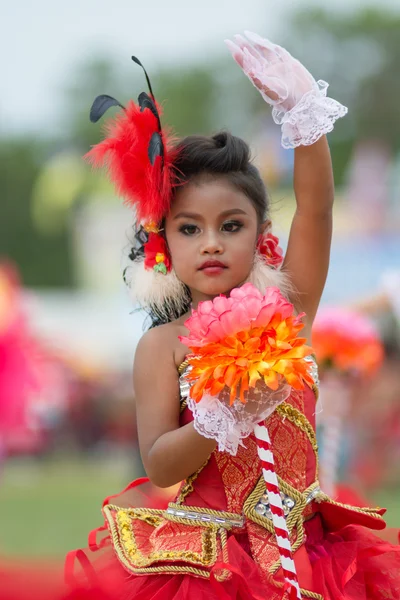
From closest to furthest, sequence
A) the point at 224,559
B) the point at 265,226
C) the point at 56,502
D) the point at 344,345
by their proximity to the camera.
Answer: the point at 224,559
the point at 265,226
the point at 344,345
the point at 56,502

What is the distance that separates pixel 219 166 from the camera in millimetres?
2879

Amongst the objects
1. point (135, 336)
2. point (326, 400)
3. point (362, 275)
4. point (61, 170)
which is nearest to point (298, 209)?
point (326, 400)

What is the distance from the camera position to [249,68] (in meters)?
2.81

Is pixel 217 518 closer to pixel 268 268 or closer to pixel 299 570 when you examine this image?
pixel 299 570

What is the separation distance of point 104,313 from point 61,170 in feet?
52.5

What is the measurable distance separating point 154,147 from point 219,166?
0.20m

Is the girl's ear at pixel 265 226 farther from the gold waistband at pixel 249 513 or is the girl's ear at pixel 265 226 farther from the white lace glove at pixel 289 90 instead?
the gold waistband at pixel 249 513

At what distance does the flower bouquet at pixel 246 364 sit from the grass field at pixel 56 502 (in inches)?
235

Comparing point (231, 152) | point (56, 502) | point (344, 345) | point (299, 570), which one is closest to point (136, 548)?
point (299, 570)

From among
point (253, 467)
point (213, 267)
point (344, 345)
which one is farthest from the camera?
point (344, 345)

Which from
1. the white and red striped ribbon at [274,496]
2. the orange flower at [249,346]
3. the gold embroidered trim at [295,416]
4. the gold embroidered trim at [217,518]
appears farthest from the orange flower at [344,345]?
the orange flower at [249,346]

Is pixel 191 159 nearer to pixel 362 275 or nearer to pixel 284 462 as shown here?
pixel 284 462

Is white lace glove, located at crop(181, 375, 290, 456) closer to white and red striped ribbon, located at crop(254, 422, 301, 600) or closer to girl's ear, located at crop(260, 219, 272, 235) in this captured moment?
white and red striped ribbon, located at crop(254, 422, 301, 600)

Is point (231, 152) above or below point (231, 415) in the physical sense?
above
